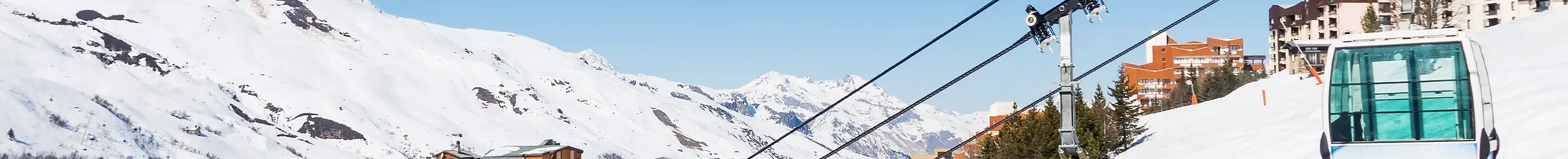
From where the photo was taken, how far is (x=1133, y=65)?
178m

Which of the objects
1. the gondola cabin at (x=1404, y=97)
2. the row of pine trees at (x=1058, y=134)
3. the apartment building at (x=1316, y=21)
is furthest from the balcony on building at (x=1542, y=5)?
the gondola cabin at (x=1404, y=97)

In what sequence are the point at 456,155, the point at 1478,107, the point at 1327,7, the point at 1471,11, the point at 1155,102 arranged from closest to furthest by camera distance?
the point at 1478,107 < the point at 456,155 < the point at 1155,102 < the point at 1471,11 < the point at 1327,7

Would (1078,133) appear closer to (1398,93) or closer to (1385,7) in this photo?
(1398,93)

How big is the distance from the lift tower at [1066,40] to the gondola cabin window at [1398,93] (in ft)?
20.4

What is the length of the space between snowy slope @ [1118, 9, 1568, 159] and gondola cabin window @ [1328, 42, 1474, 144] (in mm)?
11718

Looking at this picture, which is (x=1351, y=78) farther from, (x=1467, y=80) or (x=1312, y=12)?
(x=1312, y=12)

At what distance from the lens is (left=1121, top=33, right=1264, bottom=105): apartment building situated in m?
174

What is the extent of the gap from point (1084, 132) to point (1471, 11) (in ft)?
231

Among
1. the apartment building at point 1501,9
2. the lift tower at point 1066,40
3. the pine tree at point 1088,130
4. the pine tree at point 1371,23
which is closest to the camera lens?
the lift tower at point 1066,40

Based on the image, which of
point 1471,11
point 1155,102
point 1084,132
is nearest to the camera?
point 1084,132

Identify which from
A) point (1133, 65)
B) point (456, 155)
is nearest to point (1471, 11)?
point (1133, 65)

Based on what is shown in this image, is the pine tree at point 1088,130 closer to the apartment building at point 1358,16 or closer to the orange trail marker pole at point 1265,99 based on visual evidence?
the orange trail marker pole at point 1265,99

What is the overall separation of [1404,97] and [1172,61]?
155m

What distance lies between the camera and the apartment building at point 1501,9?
363ft
